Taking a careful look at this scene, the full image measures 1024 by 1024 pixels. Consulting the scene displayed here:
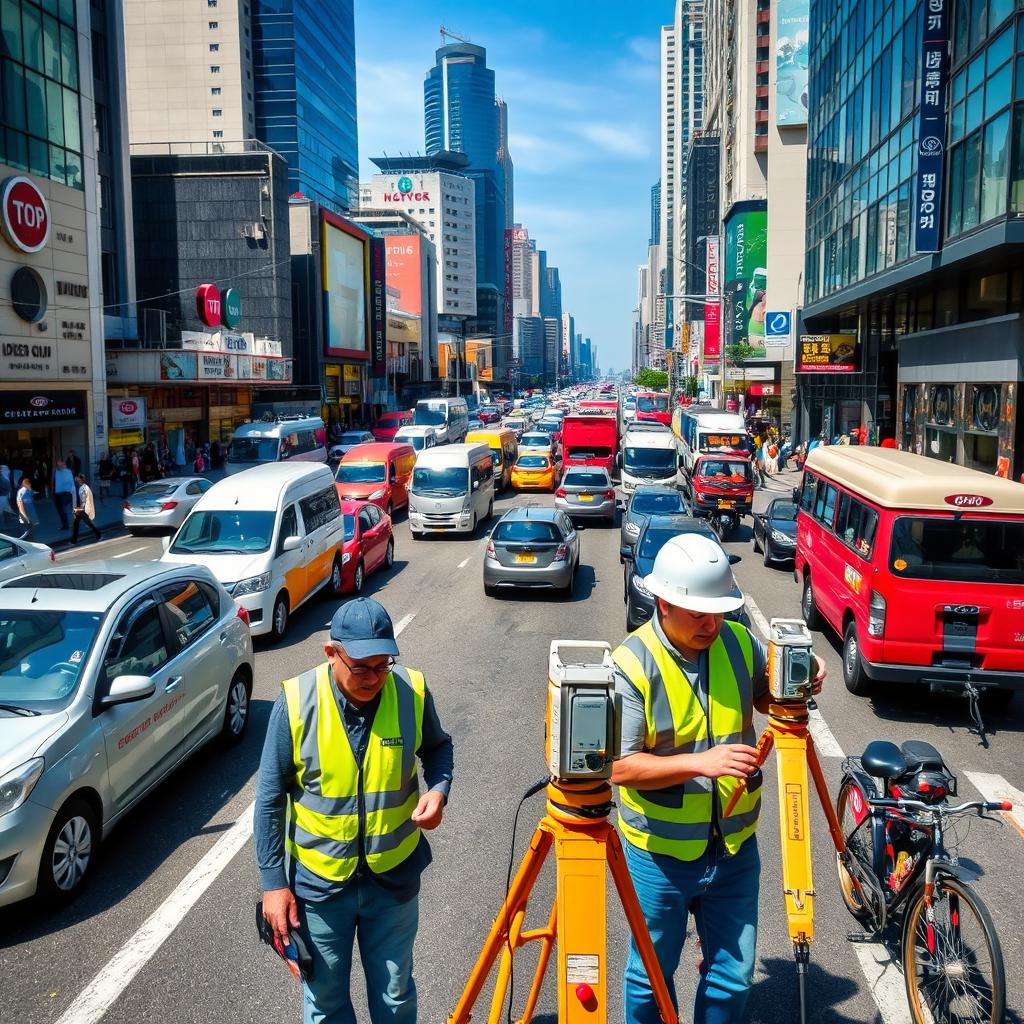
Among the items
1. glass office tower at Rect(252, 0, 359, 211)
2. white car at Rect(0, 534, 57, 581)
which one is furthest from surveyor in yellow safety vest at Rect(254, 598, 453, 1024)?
glass office tower at Rect(252, 0, 359, 211)

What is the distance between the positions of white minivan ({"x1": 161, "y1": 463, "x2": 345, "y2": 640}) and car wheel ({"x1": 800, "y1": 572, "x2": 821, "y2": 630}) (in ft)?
22.9

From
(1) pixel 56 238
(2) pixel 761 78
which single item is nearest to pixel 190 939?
(1) pixel 56 238

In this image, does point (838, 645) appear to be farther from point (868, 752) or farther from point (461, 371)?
point (461, 371)

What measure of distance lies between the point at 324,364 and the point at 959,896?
214 feet

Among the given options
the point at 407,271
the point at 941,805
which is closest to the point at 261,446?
the point at 941,805

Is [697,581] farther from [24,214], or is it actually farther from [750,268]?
[750,268]

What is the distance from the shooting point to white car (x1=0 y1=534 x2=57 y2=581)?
12.6 meters

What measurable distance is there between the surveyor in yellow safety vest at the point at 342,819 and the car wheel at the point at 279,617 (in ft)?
29.1

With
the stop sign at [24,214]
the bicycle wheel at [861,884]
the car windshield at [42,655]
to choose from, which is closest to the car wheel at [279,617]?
the car windshield at [42,655]

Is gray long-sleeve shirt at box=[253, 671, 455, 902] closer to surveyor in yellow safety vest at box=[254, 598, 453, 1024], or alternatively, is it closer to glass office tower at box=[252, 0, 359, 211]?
surveyor in yellow safety vest at box=[254, 598, 453, 1024]

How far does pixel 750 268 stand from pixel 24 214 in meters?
51.4

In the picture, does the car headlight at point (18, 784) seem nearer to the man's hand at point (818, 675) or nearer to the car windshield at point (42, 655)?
the car windshield at point (42, 655)

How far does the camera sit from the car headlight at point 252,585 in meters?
11.9

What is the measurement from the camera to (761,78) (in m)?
74.6
